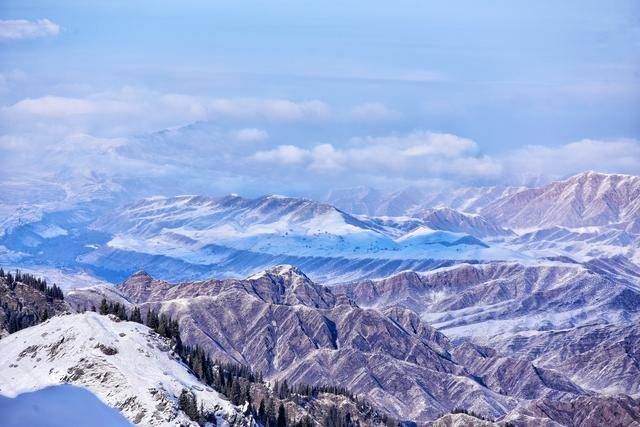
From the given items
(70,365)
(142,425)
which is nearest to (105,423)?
(142,425)

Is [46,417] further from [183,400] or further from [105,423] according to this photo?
[183,400]

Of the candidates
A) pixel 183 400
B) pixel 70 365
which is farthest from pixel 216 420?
pixel 70 365

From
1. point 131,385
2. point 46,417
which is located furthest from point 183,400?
point 46,417

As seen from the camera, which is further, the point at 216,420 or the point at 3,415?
the point at 216,420

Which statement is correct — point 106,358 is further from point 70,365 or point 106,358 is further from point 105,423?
point 105,423

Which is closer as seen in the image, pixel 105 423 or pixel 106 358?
pixel 105 423

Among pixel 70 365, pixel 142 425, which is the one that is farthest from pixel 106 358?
pixel 142 425

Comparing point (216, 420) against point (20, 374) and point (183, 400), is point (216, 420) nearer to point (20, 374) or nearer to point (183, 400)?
point (183, 400)
